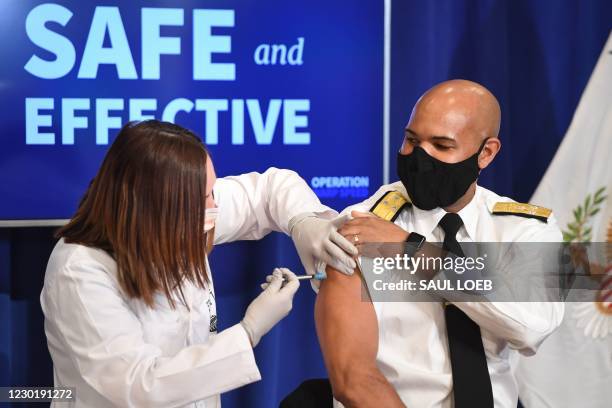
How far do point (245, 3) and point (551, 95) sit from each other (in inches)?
50.5

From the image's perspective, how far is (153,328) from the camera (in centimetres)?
187

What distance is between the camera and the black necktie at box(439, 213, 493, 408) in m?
1.89

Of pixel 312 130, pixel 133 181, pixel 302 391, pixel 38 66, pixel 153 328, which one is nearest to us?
pixel 133 181

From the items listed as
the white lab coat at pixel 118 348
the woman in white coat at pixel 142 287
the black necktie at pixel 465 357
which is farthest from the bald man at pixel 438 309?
the white lab coat at pixel 118 348

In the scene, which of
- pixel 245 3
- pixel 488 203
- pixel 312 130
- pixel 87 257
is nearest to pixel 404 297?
pixel 488 203

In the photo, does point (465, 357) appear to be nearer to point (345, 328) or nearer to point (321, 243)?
point (345, 328)

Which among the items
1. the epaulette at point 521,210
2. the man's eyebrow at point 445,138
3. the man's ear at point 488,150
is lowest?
the epaulette at point 521,210

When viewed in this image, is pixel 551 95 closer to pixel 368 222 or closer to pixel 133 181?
pixel 368 222

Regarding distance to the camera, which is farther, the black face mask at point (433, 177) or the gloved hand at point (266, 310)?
the black face mask at point (433, 177)

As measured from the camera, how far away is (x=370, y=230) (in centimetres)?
194

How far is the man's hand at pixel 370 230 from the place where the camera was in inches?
75.2

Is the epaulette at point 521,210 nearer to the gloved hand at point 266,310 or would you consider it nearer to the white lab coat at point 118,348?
the gloved hand at point 266,310

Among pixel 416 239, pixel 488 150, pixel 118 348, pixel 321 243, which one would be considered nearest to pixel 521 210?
pixel 488 150

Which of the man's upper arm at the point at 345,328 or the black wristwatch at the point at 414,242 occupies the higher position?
the black wristwatch at the point at 414,242
